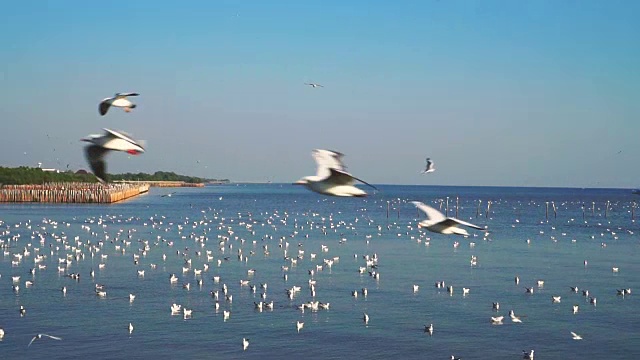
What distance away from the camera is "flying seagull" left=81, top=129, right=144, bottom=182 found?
7.04 meters

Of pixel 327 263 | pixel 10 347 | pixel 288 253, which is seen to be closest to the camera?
pixel 10 347

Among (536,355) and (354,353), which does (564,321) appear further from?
(354,353)

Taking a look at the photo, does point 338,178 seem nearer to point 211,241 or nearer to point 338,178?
point 338,178

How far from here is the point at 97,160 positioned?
798cm

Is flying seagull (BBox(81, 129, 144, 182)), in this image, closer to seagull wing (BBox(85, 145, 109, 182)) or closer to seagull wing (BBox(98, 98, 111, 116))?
seagull wing (BBox(85, 145, 109, 182))

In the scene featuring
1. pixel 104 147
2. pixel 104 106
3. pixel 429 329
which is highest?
Answer: pixel 104 106

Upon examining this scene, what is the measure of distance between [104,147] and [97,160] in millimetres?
376

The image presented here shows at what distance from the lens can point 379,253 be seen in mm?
54281

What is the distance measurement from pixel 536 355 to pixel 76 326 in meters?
15.2

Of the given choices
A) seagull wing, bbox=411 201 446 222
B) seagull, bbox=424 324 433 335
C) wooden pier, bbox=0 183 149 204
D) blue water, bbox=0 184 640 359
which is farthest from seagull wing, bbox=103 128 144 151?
wooden pier, bbox=0 183 149 204

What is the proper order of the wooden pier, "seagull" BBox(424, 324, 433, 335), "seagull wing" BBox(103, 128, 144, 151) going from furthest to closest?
the wooden pier < "seagull" BBox(424, 324, 433, 335) < "seagull wing" BBox(103, 128, 144, 151)

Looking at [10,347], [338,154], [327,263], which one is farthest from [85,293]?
[338,154]

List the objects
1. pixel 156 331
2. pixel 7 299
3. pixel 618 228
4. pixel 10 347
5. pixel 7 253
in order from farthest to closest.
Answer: pixel 618 228 < pixel 7 253 < pixel 7 299 < pixel 156 331 < pixel 10 347

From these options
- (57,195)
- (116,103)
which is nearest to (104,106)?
(116,103)
